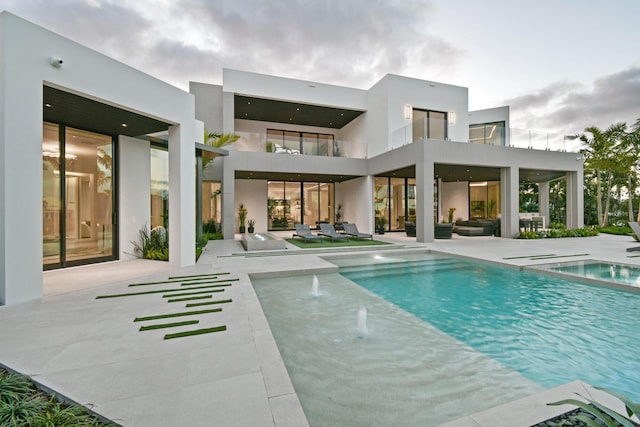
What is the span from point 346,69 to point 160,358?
66.3ft

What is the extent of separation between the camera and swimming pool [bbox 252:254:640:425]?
2506 mm

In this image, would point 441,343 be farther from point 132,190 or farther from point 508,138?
point 508,138

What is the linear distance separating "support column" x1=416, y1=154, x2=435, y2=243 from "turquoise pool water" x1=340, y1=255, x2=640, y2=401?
A: 16.8 ft

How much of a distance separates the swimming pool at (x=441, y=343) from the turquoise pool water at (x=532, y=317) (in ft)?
0.06

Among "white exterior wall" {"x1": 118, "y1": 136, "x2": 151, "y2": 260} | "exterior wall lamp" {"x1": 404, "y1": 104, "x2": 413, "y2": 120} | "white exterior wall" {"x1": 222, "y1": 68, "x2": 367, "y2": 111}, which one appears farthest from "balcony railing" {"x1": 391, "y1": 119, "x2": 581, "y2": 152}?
"white exterior wall" {"x1": 118, "y1": 136, "x2": 151, "y2": 260}

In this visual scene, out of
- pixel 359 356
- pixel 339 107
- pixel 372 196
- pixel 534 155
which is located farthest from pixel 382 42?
pixel 359 356

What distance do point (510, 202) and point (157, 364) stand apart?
16.0 m

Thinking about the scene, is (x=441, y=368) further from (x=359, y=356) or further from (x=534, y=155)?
(x=534, y=155)

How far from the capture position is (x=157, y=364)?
2.65 meters

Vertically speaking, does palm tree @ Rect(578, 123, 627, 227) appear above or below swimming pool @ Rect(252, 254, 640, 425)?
above

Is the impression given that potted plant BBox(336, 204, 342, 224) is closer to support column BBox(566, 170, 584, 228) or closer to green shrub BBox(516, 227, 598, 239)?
green shrub BBox(516, 227, 598, 239)

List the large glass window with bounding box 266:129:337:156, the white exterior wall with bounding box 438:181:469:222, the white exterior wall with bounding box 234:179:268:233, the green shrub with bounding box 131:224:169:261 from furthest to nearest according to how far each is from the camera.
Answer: the white exterior wall with bounding box 438:181:469:222 < the white exterior wall with bounding box 234:179:268:233 < the large glass window with bounding box 266:129:337:156 < the green shrub with bounding box 131:224:169:261

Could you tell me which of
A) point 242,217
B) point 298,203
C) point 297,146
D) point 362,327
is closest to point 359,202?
point 298,203

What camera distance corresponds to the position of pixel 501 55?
13.6 meters
